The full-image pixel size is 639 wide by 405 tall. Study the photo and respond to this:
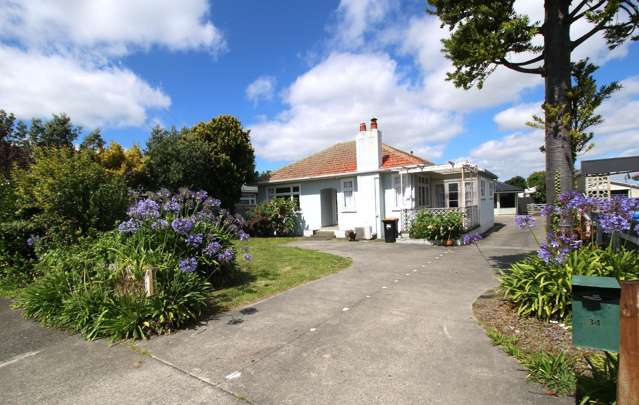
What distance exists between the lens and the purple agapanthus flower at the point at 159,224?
18.2ft

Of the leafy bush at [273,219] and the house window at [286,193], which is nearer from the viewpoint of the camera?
the leafy bush at [273,219]

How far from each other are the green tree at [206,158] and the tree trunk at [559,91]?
45.4ft

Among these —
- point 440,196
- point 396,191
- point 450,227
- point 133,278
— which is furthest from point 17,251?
point 440,196

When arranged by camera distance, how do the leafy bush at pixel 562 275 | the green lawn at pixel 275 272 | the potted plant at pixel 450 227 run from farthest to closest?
the potted plant at pixel 450 227 < the green lawn at pixel 275 272 < the leafy bush at pixel 562 275

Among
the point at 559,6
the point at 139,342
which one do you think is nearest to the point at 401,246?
the point at 559,6

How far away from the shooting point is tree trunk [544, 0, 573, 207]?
15.9 feet

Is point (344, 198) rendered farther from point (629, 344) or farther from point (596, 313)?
point (629, 344)

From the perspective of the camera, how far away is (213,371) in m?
3.39

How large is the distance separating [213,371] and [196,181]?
1394 centimetres

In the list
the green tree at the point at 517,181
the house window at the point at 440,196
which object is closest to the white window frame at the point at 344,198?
the house window at the point at 440,196

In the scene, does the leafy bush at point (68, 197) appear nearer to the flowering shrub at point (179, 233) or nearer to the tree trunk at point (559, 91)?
the flowering shrub at point (179, 233)

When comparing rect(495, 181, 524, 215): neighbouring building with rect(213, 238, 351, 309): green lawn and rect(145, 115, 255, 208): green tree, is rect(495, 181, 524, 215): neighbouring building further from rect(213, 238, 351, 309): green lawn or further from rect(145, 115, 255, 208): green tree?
rect(213, 238, 351, 309): green lawn

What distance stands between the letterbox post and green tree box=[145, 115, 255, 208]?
1517 centimetres

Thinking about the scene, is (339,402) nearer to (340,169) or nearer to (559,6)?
(559,6)
